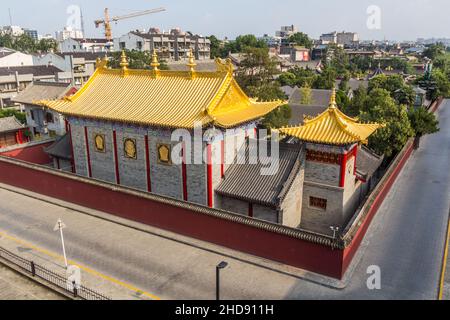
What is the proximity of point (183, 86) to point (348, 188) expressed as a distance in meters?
11.6

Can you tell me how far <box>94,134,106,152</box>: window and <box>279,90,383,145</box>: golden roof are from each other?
1262 centimetres

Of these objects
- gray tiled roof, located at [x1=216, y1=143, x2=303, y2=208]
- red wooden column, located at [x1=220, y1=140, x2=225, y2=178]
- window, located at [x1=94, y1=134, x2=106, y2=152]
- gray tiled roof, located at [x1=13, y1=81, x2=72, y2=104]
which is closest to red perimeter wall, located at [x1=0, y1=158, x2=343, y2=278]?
gray tiled roof, located at [x1=216, y1=143, x2=303, y2=208]

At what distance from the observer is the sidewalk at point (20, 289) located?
16062mm

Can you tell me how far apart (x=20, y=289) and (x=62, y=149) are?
16357mm

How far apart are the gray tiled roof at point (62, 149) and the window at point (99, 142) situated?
4.72m

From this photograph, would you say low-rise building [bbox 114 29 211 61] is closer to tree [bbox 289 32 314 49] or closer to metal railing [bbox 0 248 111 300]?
tree [bbox 289 32 314 49]

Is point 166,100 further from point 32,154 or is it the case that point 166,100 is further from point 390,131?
point 390,131

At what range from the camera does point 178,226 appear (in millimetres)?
21375

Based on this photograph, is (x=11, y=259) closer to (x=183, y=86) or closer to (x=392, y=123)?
(x=183, y=86)

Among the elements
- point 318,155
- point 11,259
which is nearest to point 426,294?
point 318,155

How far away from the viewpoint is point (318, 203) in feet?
71.1

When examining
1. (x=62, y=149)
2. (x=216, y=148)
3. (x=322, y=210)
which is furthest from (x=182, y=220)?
(x=62, y=149)

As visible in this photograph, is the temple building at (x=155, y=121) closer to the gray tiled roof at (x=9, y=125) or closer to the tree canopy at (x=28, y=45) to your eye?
the gray tiled roof at (x=9, y=125)

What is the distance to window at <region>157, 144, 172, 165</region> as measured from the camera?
76.0 ft
